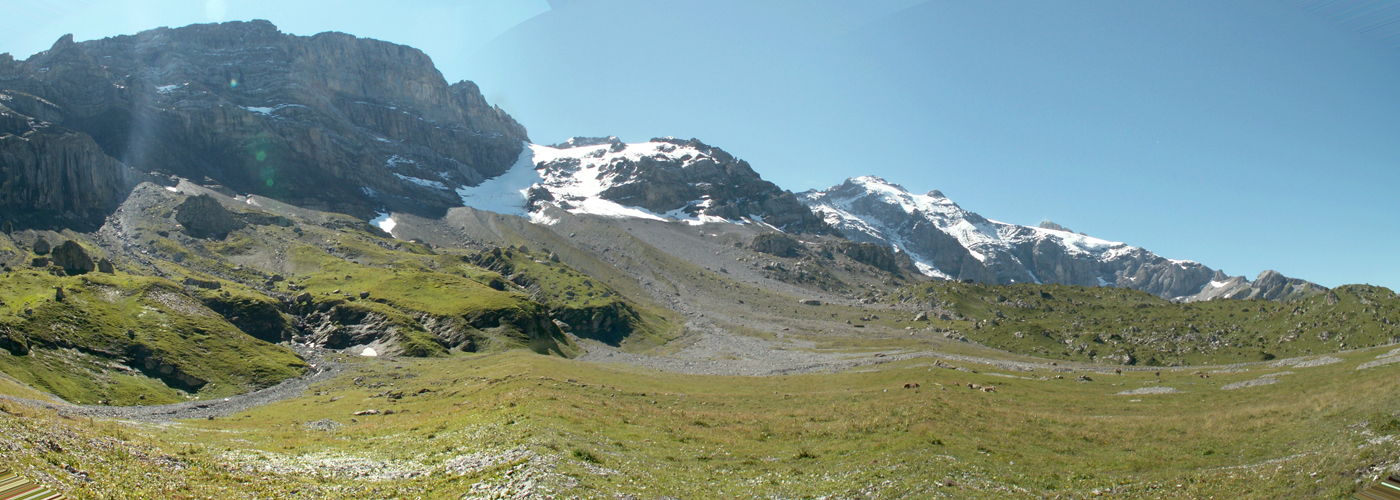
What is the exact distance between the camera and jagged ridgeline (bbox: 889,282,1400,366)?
97.0 m

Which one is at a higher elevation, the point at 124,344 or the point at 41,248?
the point at 41,248

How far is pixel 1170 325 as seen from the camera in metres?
120

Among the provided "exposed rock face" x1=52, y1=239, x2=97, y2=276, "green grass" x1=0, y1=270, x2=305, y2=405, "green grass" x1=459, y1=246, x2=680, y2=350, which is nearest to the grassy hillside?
"green grass" x1=0, y1=270, x2=305, y2=405

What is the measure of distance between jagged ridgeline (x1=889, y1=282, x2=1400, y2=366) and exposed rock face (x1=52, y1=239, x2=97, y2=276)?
541ft

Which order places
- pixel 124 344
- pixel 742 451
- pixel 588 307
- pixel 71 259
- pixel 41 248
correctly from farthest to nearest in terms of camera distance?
1. pixel 588 307
2. pixel 41 248
3. pixel 71 259
4. pixel 124 344
5. pixel 742 451

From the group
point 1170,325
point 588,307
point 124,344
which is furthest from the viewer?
point 588,307

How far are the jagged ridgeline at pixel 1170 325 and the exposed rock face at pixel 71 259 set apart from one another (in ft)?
541

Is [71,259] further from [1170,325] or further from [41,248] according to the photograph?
[1170,325]

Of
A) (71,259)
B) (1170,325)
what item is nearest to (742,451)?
(1170,325)

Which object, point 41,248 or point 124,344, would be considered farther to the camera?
point 41,248

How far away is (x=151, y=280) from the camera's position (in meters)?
96.0

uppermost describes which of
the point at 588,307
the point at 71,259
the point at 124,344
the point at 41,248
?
the point at 41,248

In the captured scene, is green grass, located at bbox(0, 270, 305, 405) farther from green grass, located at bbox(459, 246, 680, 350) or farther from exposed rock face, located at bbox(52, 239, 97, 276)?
green grass, located at bbox(459, 246, 680, 350)

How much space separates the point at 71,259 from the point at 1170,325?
196m
